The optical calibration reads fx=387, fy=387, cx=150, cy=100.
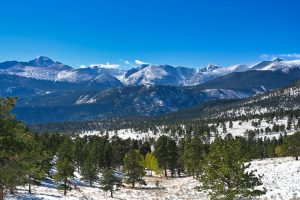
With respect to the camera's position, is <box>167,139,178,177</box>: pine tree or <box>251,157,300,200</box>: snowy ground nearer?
<box>251,157,300,200</box>: snowy ground

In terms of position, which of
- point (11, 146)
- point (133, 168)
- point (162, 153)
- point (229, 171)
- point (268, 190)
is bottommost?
point (133, 168)


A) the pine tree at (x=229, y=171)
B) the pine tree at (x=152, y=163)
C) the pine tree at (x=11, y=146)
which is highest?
the pine tree at (x=11, y=146)

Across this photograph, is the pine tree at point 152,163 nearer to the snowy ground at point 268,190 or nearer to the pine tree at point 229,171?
the snowy ground at point 268,190

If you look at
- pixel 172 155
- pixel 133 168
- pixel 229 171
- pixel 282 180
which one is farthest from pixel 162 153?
pixel 229 171

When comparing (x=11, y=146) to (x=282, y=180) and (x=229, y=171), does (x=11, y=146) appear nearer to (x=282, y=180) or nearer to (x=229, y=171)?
(x=229, y=171)

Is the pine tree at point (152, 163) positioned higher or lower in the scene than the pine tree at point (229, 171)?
lower

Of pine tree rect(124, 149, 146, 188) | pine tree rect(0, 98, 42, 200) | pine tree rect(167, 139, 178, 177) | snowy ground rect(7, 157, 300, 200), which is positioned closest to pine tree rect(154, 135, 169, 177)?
pine tree rect(167, 139, 178, 177)

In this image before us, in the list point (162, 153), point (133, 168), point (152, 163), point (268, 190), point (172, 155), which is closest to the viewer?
point (268, 190)

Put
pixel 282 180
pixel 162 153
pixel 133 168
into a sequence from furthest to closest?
pixel 162 153, pixel 133 168, pixel 282 180

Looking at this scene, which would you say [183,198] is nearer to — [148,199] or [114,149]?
[148,199]

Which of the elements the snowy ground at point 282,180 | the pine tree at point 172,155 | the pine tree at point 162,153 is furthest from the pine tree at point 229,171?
the pine tree at point 172,155

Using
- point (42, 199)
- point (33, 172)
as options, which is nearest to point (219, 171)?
point (33, 172)

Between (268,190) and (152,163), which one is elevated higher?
(268,190)

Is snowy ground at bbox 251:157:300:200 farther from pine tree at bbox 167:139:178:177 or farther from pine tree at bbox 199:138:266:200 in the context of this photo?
pine tree at bbox 167:139:178:177
